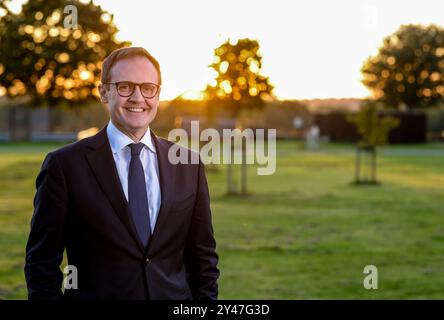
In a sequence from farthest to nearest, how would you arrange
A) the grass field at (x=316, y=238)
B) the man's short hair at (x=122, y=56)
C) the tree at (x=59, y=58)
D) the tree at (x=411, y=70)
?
the tree at (x=411, y=70), the tree at (x=59, y=58), the grass field at (x=316, y=238), the man's short hair at (x=122, y=56)

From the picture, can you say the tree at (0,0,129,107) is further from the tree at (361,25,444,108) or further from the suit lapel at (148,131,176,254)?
the tree at (361,25,444,108)

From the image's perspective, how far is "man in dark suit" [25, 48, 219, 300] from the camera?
9.64ft

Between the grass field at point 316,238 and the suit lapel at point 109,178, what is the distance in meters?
6.12

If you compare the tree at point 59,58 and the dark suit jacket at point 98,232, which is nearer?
the dark suit jacket at point 98,232

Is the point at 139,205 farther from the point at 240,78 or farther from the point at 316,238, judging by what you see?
the point at 240,78

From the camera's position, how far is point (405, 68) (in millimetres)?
80688

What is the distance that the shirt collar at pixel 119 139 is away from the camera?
3.06 meters

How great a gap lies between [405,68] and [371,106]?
2159 inches

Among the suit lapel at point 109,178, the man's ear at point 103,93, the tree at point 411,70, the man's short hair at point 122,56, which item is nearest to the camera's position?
the suit lapel at point 109,178

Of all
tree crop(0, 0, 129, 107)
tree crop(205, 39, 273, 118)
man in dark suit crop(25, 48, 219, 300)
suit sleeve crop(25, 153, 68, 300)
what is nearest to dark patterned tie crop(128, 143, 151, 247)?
man in dark suit crop(25, 48, 219, 300)

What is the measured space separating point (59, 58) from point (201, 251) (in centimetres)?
2469

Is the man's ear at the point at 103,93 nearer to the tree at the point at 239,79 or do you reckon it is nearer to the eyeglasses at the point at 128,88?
the eyeglasses at the point at 128,88

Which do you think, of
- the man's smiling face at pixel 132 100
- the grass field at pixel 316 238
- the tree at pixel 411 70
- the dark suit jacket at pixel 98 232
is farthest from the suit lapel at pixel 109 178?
the tree at pixel 411 70
